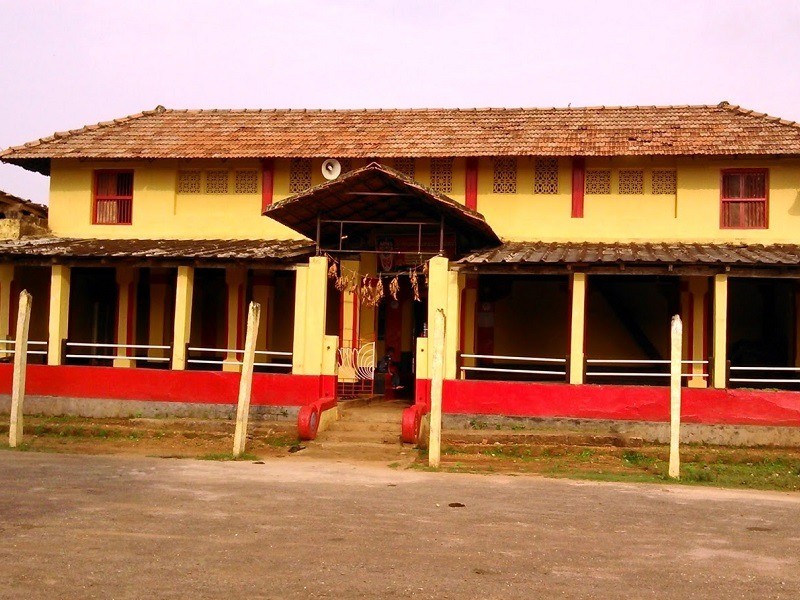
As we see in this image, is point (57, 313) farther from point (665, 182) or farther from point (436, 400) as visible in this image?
point (665, 182)

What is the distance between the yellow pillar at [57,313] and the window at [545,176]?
9081 millimetres

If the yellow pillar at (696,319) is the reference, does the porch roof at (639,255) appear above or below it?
above

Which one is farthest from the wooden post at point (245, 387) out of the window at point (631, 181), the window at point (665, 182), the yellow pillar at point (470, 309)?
the window at point (665, 182)

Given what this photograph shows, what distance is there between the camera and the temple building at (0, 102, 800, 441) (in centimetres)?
1515

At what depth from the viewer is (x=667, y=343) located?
18.1m

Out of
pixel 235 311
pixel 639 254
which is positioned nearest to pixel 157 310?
pixel 235 311

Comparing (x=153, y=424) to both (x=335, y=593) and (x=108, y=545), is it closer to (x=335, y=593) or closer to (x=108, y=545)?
(x=108, y=545)

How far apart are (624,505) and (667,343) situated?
892 centimetres

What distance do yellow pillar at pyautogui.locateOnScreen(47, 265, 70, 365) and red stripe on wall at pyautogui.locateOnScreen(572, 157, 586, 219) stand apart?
9687mm

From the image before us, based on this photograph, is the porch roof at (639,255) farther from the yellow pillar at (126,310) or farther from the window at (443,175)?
the yellow pillar at (126,310)

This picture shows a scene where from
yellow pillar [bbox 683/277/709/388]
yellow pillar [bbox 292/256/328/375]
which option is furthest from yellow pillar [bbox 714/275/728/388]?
yellow pillar [bbox 292/256/328/375]

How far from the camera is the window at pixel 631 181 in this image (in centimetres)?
1752

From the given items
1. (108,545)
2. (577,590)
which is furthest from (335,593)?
(108,545)

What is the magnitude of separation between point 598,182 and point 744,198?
2.74 metres
